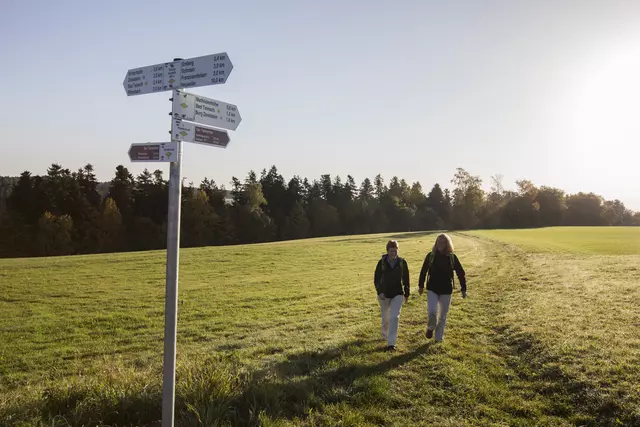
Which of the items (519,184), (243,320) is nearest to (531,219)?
(519,184)

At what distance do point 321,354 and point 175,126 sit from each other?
591 centimetres

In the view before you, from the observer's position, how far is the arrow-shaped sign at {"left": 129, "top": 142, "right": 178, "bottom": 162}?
4.12 m

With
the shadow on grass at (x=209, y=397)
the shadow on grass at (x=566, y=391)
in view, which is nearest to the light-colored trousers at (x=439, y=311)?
the shadow on grass at (x=566, y=391)

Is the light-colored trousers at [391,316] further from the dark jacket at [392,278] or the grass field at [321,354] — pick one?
→ the grass field at [321,354]

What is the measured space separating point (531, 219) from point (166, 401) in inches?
4260

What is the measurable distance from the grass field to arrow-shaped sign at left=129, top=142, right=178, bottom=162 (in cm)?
315

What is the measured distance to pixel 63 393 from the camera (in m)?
5.43

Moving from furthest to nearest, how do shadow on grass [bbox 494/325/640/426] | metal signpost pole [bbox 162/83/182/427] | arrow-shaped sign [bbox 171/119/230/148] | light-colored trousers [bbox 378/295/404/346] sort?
light-colored trousers [bbox 378/295/404/346] < shadow on grass [bbox 494/325/640/426] < arrow-shaped sign [bbox 171/119/230/148] < metal signpost pole [bbox 162/83/182/427]

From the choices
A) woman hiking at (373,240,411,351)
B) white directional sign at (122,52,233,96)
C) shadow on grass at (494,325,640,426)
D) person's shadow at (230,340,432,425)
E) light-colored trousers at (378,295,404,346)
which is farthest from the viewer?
woman hiking at (373,240,411,351)

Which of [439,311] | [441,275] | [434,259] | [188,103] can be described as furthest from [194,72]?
[439,311]

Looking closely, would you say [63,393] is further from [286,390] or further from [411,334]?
[411,334]

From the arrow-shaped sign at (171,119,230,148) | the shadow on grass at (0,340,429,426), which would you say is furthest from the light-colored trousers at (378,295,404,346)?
the arrow-shaped sign at (171,119,230,148)

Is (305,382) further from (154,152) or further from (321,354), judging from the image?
(154,152)

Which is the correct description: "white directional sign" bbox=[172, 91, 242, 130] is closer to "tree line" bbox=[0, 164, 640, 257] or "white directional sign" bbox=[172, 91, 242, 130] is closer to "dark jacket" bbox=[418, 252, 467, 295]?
"dark jacket" bbox=[418, 252, 467, 295]
